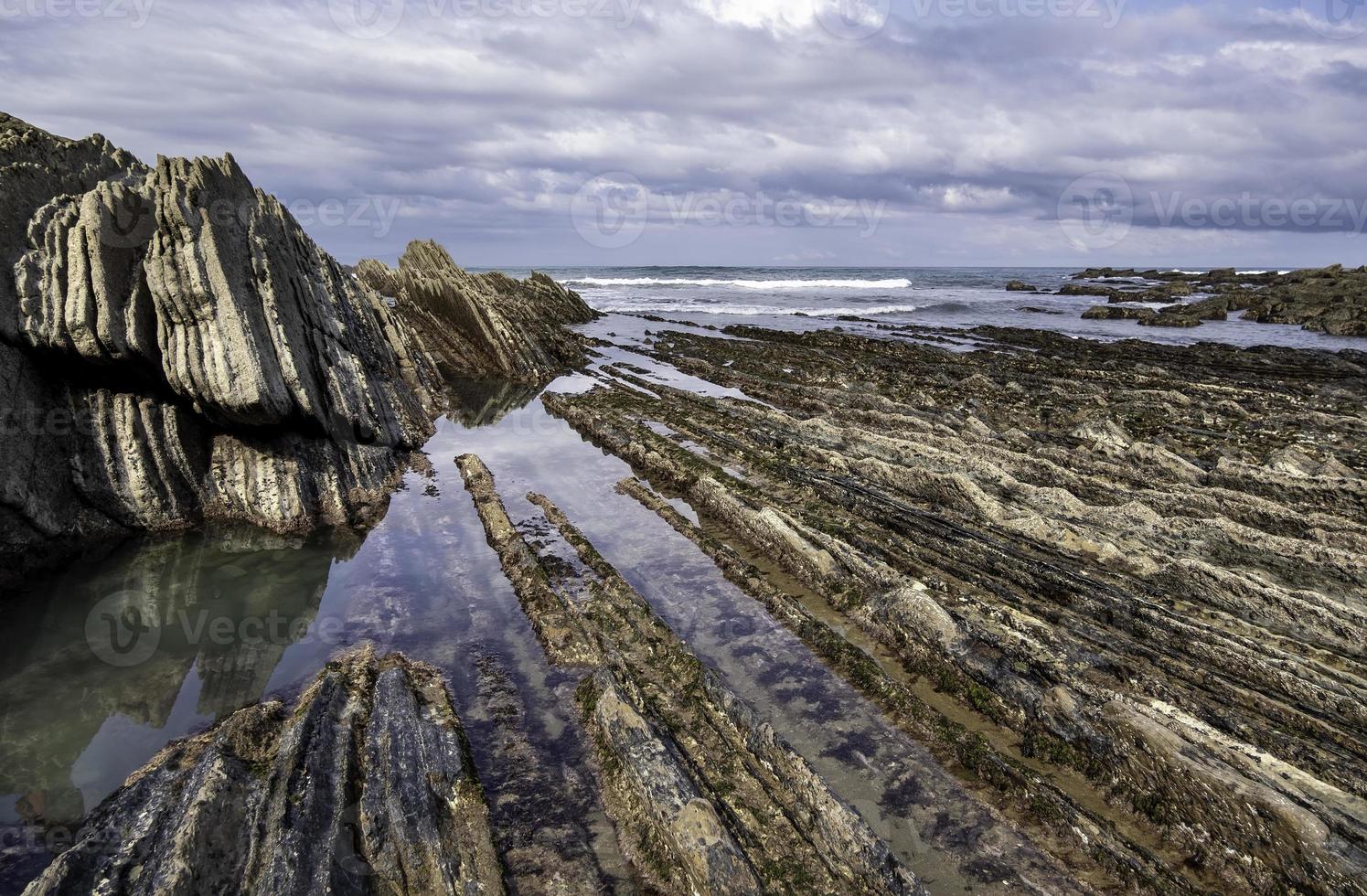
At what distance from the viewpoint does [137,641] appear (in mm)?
8562

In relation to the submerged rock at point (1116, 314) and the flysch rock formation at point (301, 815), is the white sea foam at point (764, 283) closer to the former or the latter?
the submerged rock at point (1116, 314)

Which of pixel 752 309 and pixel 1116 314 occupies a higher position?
pixel 752 309

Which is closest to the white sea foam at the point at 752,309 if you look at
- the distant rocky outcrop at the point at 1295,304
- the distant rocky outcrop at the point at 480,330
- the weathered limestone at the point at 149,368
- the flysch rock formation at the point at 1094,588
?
the distant rocky outcrop at the point at 1295,304

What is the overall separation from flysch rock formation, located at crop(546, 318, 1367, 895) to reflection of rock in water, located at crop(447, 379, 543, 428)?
3257 mm

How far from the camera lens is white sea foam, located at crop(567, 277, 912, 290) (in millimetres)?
102875

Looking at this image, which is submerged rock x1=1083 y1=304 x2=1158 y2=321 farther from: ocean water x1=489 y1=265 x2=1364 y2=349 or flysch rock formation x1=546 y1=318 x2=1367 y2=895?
flysch rock formation x1=546 y1=318 x2=1367 y2=895

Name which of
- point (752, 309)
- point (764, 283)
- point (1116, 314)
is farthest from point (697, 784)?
point (764, 283)

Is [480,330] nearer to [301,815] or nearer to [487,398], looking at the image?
[487,398]

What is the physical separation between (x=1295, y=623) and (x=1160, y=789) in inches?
173

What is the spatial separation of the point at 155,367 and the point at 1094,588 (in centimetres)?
1609

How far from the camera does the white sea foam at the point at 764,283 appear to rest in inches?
4050

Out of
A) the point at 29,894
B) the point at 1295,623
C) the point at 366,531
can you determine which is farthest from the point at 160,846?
the point at 1295,623

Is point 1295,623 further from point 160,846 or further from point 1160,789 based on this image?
point 160,846

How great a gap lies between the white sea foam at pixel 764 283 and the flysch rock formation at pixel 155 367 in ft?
291
